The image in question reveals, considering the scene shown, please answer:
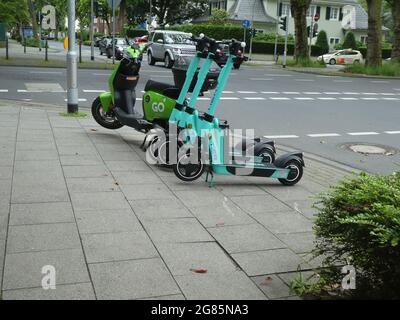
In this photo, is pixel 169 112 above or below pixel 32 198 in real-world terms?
above

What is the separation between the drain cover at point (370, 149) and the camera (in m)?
9.27

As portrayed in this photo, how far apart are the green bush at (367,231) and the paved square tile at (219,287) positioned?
546mm

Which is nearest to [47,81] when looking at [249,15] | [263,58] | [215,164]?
[215,164]

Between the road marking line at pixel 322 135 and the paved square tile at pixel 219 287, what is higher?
the road marking line at pixel 322 135

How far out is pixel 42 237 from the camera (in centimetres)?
428

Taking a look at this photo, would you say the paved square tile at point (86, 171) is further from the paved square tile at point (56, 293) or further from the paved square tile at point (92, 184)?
the paved square tile at point (56, 293)

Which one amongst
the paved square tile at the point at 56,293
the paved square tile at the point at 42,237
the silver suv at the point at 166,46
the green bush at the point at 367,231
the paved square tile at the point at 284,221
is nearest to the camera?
the green bush at the point at 367,231

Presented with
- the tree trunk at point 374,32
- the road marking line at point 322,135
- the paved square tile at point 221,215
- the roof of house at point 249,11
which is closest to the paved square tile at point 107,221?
the paved square tile at point 221,215

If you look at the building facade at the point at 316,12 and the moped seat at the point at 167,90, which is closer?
the moped seat at the point at 167,90

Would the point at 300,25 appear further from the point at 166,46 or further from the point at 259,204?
the point at 259,204

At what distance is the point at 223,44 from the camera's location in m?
6.57

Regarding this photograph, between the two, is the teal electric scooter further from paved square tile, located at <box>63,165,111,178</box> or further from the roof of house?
the roof of house
